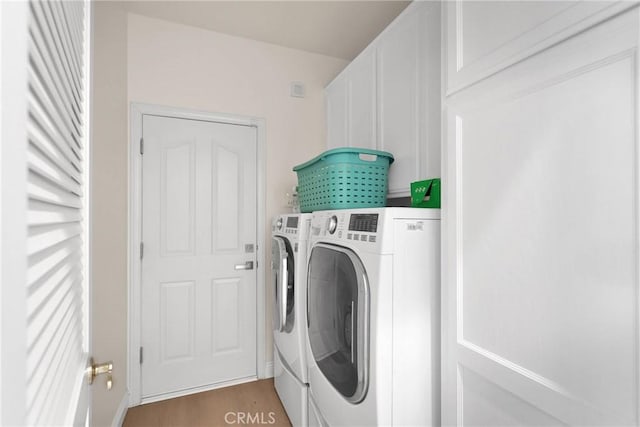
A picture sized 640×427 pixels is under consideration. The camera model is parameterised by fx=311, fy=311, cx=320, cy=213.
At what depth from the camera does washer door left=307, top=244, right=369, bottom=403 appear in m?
1.14

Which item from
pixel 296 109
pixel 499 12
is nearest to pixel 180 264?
pixel 296 109

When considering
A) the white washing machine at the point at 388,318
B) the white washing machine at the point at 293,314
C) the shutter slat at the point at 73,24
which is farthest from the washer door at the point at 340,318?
the shutter slat at the point at 73,24

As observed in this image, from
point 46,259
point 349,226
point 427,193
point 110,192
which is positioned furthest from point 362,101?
point 46,259

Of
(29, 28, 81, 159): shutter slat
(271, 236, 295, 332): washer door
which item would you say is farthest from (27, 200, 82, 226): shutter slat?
(271, 236, 295, 332): washer door

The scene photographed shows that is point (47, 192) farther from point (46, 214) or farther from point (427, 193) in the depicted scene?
point (427, 193)

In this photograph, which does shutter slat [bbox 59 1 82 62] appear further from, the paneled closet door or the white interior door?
the white interior door

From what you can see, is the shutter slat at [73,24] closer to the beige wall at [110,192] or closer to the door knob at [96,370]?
the door knob at [96,370]

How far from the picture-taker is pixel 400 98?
1747 millimetres

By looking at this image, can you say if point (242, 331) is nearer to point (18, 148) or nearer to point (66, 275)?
point (66, 275)

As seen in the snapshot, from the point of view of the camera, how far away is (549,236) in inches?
30.6

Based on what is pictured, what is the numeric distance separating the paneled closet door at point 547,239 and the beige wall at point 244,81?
1.72 metres

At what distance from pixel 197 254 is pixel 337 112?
1567 millimetres

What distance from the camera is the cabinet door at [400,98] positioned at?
163 centimetres

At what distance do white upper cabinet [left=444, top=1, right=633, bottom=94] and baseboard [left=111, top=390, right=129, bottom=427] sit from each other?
2511mm
